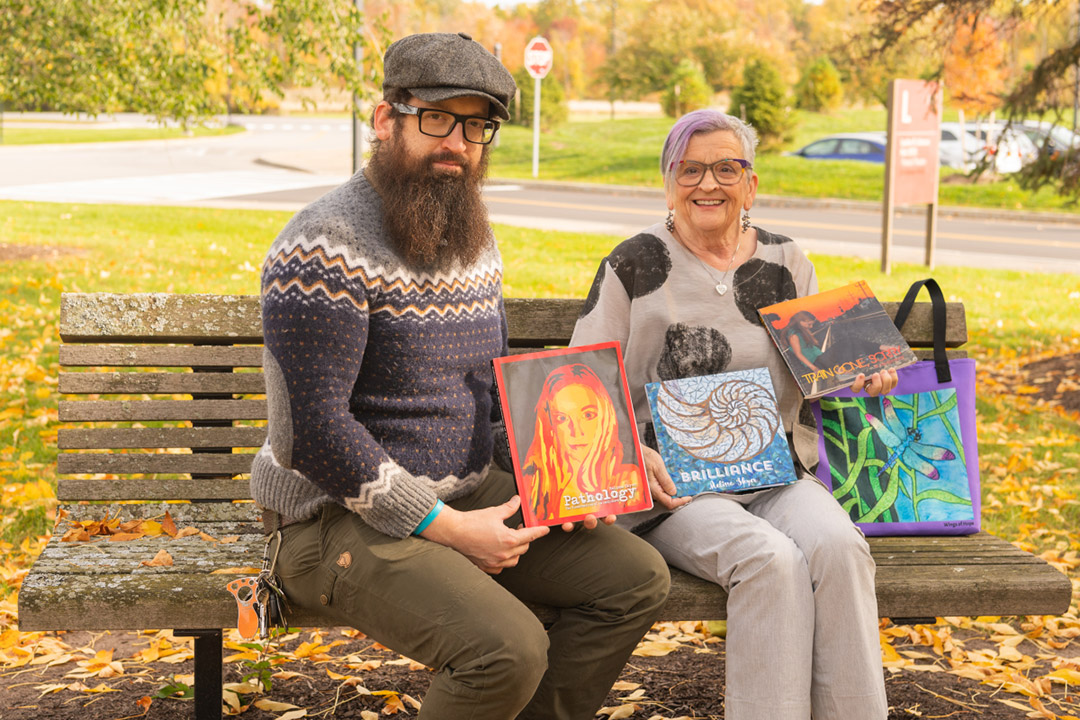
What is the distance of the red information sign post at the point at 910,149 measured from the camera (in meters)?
11.4

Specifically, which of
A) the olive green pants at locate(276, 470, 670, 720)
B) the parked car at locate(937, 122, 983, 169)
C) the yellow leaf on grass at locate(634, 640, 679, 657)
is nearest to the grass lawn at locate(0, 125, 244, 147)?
the parked car at locate(937, 122, 983, 169)

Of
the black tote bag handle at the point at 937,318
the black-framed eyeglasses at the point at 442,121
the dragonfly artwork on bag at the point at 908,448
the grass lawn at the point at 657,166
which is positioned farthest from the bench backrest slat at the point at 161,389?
the grass lawn at the point at 657,166

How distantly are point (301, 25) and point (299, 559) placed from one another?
6339 mm

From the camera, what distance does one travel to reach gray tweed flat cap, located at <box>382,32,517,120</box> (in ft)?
8.19

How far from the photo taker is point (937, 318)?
3412 mm

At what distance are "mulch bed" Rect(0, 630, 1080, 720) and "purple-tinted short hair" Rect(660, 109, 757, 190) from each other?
1.53 meters

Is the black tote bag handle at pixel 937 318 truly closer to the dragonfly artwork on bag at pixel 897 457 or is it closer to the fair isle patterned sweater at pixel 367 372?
the dragonfly artwork on bag at pixel 897 457

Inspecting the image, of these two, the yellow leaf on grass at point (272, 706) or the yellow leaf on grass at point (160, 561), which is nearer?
the yellow leaf on grass at point (160, 561)

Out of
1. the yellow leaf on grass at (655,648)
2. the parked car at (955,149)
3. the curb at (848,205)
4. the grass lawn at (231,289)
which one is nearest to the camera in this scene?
the yellow leaf on grass at (655,648)

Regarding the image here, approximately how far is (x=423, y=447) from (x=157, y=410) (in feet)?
3.98

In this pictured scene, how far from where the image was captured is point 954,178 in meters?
23.7

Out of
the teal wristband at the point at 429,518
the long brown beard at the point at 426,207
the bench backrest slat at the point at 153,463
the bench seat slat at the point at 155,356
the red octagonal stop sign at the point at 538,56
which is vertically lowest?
the bench backrest slat at the point at 153,463

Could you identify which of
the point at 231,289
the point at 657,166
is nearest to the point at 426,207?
the point at 231,289

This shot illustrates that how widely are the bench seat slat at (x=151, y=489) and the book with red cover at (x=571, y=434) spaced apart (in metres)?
1.04
